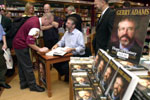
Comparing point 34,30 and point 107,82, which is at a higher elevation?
point 34,30

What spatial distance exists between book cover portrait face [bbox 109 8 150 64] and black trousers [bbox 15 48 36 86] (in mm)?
1793

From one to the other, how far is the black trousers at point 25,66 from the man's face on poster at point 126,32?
1.87 metres

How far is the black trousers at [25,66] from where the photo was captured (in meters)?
2.54

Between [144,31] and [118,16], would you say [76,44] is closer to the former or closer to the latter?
[118,16]

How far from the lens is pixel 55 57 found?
2340mm

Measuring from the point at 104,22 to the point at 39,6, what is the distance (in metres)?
5.17

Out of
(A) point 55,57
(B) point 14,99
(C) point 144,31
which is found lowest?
(B) point 14,99

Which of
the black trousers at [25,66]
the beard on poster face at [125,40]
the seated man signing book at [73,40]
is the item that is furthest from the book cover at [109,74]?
the black trousers at [25,66]

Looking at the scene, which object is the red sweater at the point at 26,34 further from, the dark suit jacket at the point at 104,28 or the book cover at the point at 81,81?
the book cover at the point at 81,81

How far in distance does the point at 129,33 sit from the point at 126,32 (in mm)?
A: 28

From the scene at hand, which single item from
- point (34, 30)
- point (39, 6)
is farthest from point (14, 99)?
point (39, 6)

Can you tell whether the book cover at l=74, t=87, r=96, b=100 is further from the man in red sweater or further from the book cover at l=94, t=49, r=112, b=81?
the man in red sweater

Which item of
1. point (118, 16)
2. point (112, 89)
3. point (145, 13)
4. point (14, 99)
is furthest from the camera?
point (14, 99)

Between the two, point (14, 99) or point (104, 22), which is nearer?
point (104, 22)
